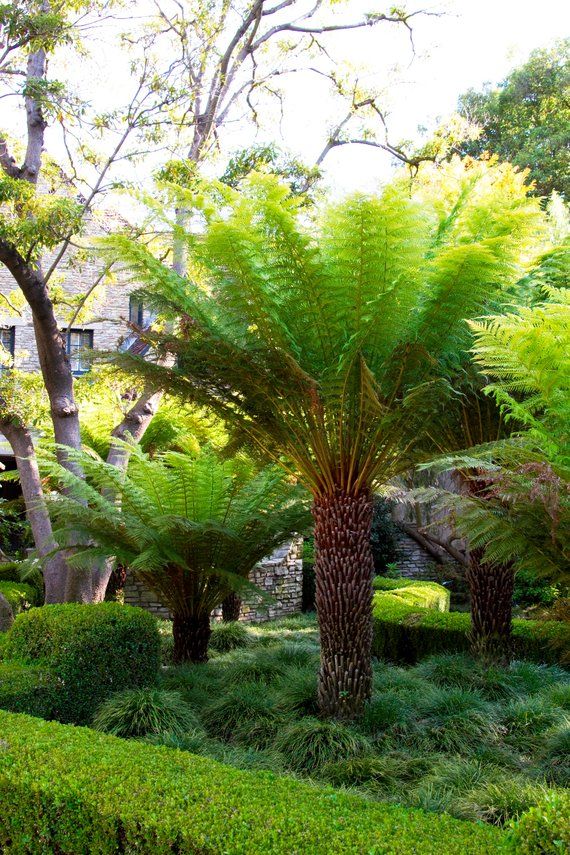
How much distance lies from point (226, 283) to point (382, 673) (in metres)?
3.63

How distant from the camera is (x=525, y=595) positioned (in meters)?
13.2

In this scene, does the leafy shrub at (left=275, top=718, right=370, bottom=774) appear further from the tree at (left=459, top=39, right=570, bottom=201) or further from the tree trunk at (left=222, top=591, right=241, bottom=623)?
the tree at (left=459, top=39, right=570, bottom=201)

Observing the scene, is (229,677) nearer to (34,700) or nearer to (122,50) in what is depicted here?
(34,700)

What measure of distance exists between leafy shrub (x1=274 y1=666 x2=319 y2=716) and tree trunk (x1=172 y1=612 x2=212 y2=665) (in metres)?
1.44

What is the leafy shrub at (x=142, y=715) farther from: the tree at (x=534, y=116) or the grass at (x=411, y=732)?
the tree at (x=534, y=116)

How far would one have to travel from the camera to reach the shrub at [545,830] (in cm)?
219

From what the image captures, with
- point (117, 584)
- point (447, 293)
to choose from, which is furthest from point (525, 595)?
point (447, 293)

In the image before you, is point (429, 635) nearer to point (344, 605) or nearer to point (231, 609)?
point (344, 605)

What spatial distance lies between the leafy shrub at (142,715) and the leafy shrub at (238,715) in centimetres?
16

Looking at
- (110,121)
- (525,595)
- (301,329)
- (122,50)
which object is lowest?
(525,595)

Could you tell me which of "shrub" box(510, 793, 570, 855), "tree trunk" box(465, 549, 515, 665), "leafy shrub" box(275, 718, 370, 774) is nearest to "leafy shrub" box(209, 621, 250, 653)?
"tree trunk" box(465, 549, 515, 665)

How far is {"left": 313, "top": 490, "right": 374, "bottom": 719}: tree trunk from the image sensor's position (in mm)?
4906

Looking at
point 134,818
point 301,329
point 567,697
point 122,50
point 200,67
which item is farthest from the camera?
point 200,67

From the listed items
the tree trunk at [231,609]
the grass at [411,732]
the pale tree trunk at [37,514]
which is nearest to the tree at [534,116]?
the tree trunk at [231,609]
